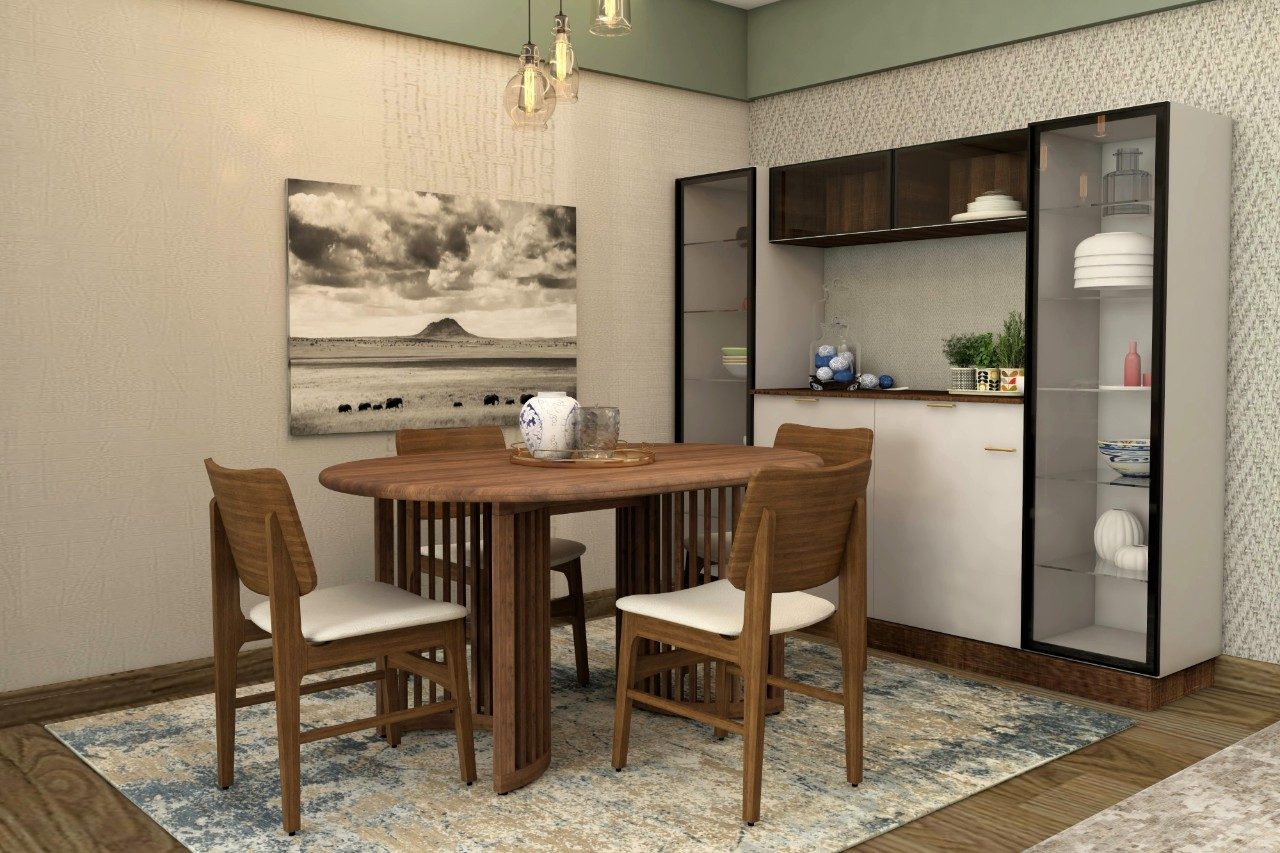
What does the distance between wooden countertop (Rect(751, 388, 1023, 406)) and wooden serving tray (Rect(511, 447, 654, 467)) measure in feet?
4.61

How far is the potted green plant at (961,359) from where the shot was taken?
441 cm

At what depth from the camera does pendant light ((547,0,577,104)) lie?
324cm

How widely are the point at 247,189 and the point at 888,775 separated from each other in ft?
9.49

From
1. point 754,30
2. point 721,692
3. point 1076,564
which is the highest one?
point 754,30

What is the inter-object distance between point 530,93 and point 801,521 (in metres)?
1.41

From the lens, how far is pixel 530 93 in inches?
126

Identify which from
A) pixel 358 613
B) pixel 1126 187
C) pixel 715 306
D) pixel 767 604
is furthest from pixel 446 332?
pixel 1126 187

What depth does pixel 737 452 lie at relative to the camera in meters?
3.74

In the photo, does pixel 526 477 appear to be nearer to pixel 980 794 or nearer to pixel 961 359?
pixel 980 794

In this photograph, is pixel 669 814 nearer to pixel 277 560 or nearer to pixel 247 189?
pixel 277 560

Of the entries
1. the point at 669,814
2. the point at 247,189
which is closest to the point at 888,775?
the point at 669,814

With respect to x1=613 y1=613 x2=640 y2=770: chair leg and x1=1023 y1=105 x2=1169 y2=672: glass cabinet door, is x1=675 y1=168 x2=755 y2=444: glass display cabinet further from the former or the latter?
x1=613 y1=613 x2=640 y2=770: chair leg

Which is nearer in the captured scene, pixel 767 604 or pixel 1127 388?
pixel 767 604

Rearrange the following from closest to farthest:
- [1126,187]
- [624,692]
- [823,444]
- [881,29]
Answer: [624,692] → [1126,187] → [823,444] → [881,29]
